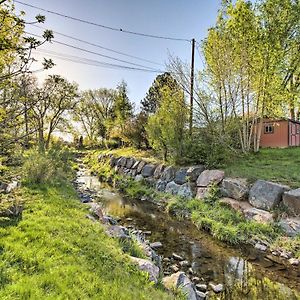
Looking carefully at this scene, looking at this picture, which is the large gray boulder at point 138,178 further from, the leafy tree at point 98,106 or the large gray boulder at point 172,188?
the leafy tree at point 98,106

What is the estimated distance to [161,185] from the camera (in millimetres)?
13750

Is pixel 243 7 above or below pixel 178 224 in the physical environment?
above

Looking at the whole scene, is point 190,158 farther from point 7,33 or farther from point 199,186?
point 7,33

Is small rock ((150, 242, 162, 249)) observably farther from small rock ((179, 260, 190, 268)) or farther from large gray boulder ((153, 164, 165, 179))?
large gray boulder ((153, 164, 165, 179))

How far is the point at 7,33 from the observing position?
3322 millimetres

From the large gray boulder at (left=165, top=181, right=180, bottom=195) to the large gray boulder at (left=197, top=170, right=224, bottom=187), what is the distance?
133 cm

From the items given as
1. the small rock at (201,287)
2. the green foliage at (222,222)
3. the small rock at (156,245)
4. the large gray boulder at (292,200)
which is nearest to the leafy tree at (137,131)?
the green foliage at (222,222)

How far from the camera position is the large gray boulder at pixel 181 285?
4.37m

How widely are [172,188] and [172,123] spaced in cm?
344

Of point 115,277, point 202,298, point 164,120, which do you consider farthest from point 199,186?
point 115,277

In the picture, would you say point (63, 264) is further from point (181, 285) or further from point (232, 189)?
point (232, 189)

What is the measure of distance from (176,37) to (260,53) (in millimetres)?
5062

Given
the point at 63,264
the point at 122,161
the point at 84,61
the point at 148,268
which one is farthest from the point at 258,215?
the point at 122,161

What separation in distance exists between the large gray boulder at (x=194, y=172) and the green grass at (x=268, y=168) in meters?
1.21
